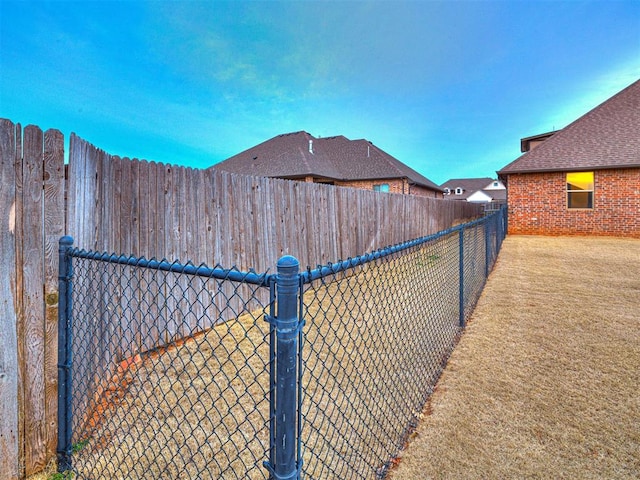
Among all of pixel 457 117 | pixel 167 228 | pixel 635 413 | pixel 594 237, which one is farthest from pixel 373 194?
pixel 457 117

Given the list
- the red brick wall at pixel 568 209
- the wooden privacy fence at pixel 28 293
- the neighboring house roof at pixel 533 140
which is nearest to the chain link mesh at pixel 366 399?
the wooden privacy fence at pixel 28 293

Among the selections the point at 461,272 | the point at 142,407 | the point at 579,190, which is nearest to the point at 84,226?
the point at 142,407

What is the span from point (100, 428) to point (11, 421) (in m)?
0.70

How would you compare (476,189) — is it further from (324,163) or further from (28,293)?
(28,293)

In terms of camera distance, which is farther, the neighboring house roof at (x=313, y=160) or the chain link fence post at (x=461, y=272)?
the neighboring house roof at (x=313, y=160)

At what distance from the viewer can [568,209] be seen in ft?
48.4

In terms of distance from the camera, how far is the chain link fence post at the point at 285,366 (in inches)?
40.7

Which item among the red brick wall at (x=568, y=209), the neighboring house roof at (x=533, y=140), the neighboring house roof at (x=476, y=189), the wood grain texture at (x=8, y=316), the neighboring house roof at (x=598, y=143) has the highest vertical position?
the neighboring house roof at (x=476, y=189)

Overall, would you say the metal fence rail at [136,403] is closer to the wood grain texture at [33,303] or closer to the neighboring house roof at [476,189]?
the wood grain texture at [33,303]

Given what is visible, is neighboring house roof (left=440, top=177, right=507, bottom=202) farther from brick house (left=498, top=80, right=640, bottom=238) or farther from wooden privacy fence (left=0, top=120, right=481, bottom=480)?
wooden privacy fence (left=0, top=120, right=481, bottom=480)

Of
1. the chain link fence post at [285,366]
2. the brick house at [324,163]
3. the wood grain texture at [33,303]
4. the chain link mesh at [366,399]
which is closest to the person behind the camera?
the chain link fence post at [285,366]

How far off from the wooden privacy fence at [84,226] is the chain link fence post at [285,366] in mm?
1825

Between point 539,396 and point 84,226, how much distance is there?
389 centimetres

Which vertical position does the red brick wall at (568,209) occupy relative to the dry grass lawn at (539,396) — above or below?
above
